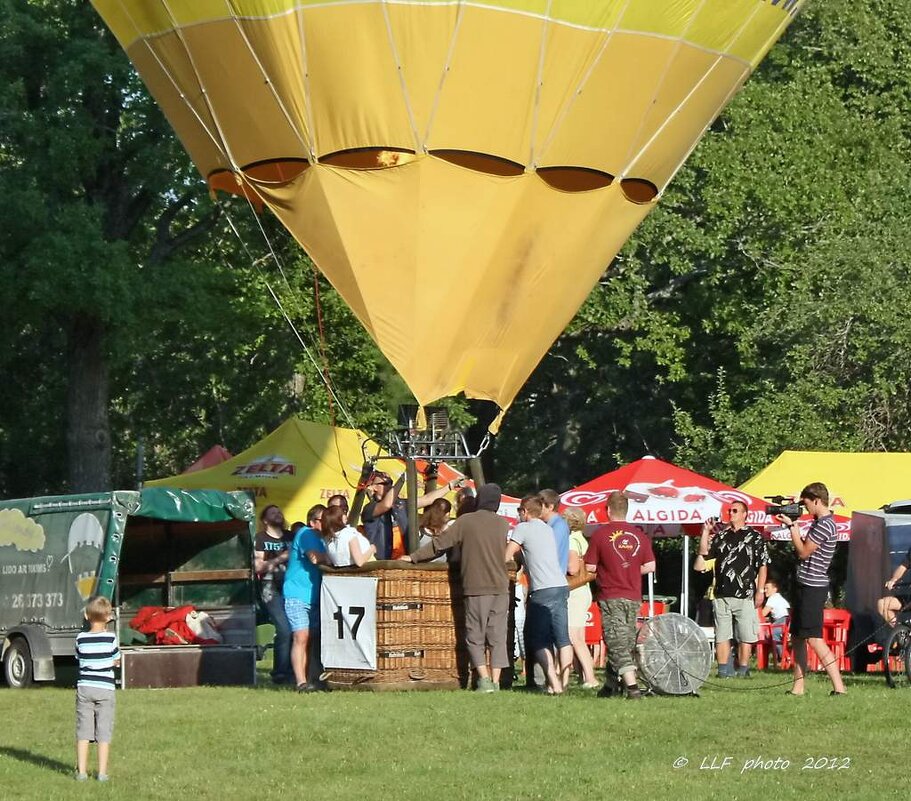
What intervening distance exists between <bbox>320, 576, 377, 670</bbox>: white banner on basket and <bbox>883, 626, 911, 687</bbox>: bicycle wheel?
411 centimetres

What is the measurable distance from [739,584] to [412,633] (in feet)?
11.2

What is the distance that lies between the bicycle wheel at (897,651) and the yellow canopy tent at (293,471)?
1128cm

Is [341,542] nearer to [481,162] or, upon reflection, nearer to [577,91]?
[481,162]

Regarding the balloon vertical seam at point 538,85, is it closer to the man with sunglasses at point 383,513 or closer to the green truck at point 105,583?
the man with sunglasses at point 383,513

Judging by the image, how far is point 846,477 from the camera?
2488cm

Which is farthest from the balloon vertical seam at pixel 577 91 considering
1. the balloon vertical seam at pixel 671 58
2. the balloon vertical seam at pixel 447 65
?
the balloon vertical seam at pixel 447 65

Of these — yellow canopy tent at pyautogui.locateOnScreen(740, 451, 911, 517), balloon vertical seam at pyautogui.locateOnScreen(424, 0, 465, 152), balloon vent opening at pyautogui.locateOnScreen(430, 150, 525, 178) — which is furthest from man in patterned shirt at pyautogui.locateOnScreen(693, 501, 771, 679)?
yellow canopy tent at pyautogui.locateOnScreen(740, 451, 911, 517)

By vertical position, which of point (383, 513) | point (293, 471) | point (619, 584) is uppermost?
point (293, 471)

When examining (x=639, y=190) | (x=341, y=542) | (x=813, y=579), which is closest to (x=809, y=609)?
(x=813, y=579)

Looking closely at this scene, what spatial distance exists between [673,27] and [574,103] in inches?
43.8

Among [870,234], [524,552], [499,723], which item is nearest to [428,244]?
[524,552]

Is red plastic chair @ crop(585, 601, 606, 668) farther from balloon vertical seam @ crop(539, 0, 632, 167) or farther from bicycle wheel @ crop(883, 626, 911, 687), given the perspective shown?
balloon vertical seam @ crop(539, 0, 632, 167)

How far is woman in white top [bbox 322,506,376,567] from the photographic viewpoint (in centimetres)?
1526

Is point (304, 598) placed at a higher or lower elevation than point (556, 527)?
lower
